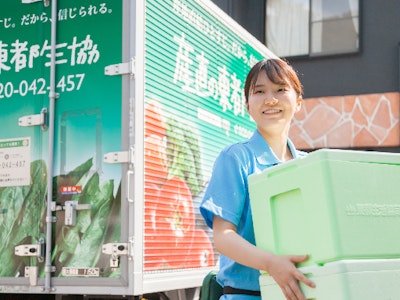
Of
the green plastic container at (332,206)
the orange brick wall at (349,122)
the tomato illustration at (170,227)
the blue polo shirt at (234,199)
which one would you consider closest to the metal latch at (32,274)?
the tomato illustration at (170,227)

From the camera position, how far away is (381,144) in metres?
12.8

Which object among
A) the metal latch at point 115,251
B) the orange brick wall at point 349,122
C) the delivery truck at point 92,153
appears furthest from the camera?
the orange brick wall at point 349,122

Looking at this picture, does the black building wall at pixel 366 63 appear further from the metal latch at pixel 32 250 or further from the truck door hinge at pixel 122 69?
the metal latch at pixel 32 250

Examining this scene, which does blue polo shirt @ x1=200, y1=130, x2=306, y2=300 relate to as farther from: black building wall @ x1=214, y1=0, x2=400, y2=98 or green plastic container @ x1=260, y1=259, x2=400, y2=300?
black building wall @ x1=214, y1=0, x2=400, y2=98

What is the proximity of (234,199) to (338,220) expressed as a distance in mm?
466

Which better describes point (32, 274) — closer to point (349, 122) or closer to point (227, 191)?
point (227, 191)

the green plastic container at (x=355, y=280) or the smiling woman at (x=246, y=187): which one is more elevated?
the smiling woman at (x=246, y=187)

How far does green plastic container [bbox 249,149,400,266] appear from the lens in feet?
6.28

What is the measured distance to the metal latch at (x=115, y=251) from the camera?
438 centimetres

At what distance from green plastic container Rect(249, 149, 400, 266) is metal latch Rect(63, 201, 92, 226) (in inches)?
101

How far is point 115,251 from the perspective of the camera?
442 centimetres

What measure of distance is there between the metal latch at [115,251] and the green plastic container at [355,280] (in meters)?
2.53

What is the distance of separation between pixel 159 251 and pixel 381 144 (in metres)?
8.92

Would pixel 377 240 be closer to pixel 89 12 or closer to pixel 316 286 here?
pixel 316 286
